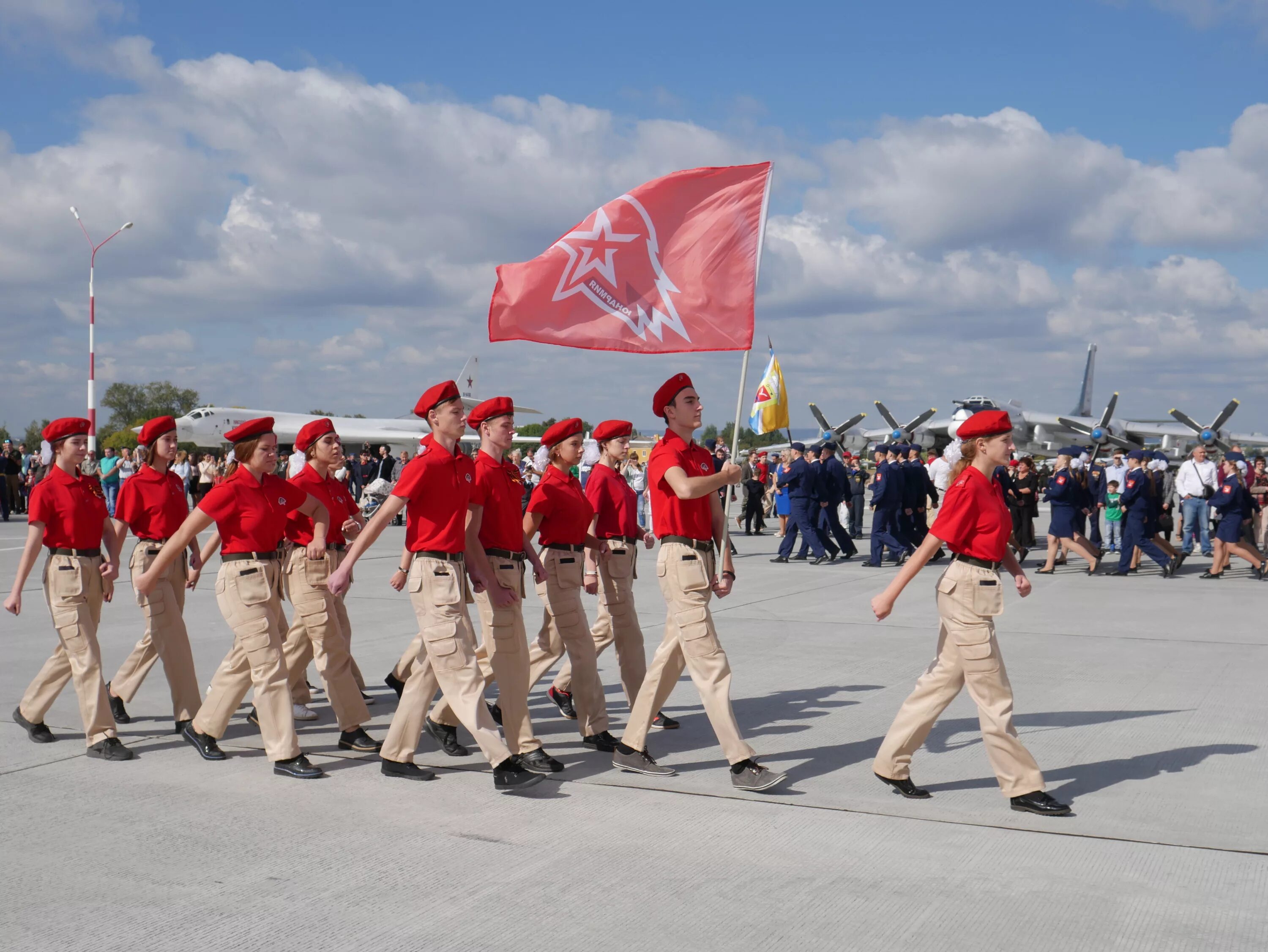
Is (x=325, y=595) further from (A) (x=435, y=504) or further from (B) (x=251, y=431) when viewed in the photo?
(A) (x=435, y=504)

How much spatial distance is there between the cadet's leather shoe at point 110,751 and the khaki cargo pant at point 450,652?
4.74 feet

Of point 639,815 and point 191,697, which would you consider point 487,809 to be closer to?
point 639,815

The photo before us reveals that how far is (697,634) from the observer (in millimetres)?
5176

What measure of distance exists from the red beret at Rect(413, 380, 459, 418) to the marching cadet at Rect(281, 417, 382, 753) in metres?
0.70

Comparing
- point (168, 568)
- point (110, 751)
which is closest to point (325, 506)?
point (168, 568)

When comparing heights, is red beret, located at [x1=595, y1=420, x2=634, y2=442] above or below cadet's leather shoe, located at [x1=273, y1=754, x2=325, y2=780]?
above

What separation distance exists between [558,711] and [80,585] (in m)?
2.80

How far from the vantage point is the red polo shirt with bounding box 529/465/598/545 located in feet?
20.4

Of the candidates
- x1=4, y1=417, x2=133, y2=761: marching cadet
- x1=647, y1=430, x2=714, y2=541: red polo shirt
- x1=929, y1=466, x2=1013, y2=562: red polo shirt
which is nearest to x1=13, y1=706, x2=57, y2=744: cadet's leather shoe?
x1=4, y1=417, x2=133, y2=761: marching cadet

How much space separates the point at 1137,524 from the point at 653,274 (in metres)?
10.8

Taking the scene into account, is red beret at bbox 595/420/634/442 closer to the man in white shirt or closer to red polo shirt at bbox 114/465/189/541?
red polo shirt at bbox 114/465/189/541

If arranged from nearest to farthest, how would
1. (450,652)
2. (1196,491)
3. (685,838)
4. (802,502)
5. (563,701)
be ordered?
(685,838) → (450,652) → (563,701) → (802,502) → (1196,491)

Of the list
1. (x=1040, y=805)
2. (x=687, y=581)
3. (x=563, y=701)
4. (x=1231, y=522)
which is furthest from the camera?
(x=1231, y=522)

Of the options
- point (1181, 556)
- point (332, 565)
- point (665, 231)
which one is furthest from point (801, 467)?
point (332, 565)
